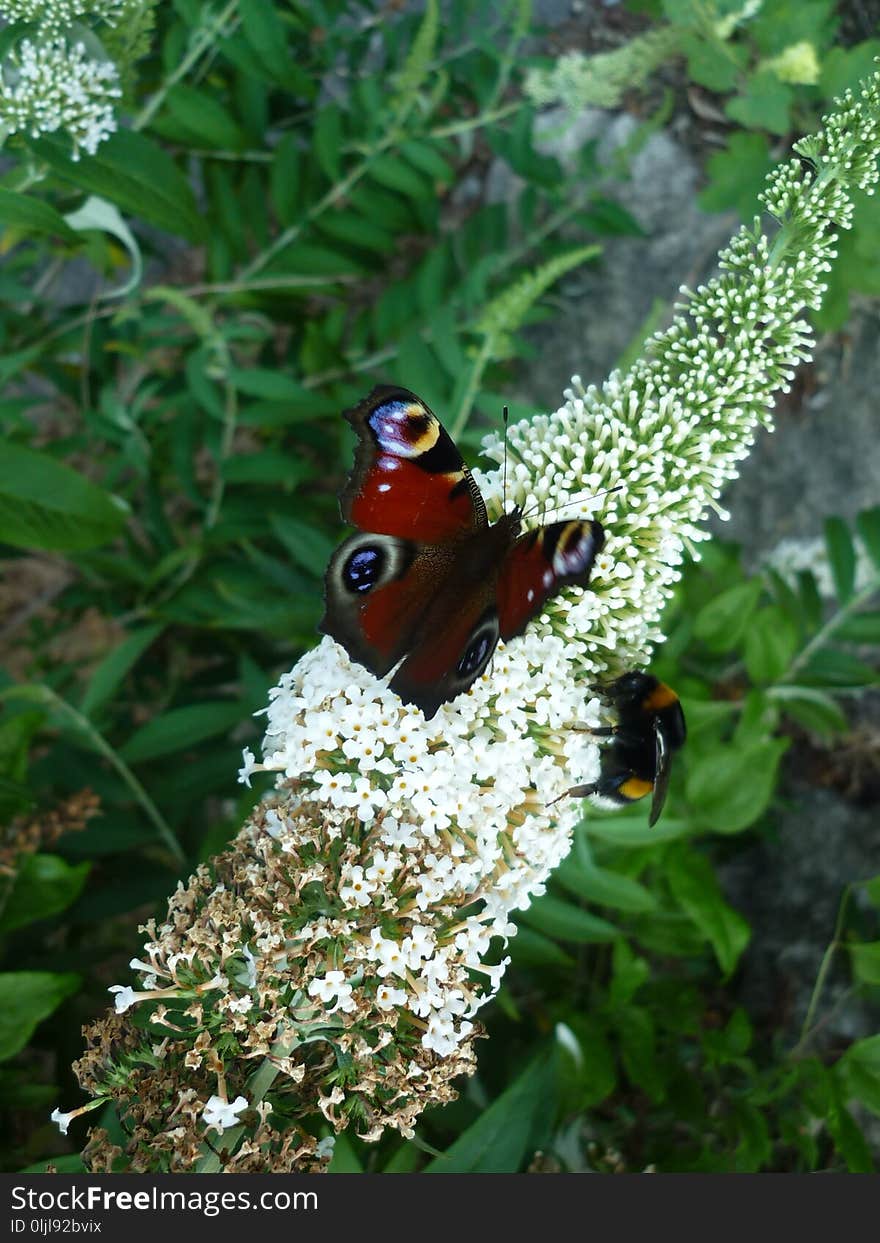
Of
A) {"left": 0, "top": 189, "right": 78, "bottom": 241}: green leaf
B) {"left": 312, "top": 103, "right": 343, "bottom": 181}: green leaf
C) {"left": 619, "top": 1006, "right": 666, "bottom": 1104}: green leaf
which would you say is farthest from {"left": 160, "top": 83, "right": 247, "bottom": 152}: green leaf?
{"left": 619, "top": 1006, "right": 666, "bottom": 1104}: green leaf

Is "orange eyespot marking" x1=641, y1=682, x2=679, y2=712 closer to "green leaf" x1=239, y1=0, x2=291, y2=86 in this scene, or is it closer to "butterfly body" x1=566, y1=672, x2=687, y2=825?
"butterfly body" x1=566, y1=672, x2=687, y2=825

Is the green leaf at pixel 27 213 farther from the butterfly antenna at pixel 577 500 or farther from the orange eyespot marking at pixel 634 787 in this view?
the orange eyespot marking at pixel 634 787

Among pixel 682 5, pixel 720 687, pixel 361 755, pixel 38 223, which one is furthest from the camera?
pixel 720 687

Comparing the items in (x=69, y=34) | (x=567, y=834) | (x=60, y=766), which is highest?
(x=69, y=34)

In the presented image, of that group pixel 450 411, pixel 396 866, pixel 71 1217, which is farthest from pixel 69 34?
pixel 71 1217

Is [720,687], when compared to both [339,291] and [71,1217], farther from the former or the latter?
[71,1217]

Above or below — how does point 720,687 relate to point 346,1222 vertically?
above
